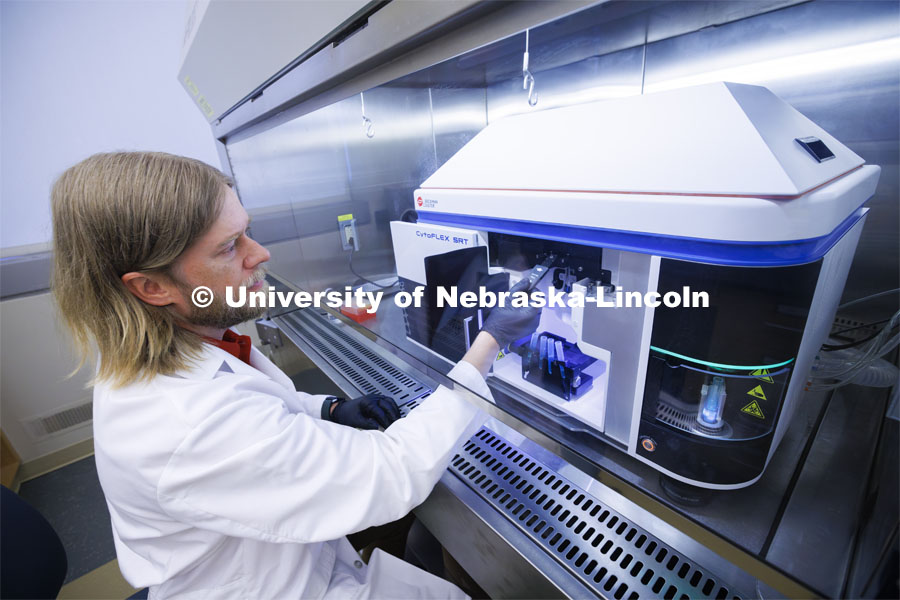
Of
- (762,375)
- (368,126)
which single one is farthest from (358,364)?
(762,375)

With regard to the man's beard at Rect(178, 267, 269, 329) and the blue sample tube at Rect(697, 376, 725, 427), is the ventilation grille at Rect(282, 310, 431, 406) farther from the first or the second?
the blue sample tube at Rect(697, 376, 725, 427)

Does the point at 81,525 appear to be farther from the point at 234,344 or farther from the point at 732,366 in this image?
the point at 732,366

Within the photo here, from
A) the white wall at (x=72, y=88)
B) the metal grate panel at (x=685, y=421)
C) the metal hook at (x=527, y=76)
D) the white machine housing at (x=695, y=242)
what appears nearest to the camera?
the white machine housing at (x=695, y=242)

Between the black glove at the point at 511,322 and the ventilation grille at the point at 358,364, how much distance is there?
14.6 inches

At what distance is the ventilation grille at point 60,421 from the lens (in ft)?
7.25

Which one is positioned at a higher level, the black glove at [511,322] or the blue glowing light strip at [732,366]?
the blue glowing light strip at [732,366]

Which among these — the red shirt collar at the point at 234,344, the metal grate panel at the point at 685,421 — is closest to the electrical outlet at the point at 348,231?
the red shirt collar at the point at 234,344

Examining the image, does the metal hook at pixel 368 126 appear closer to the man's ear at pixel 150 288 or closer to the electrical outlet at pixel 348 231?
the electrical outlet at pixel 348 231

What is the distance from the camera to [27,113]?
2.04m

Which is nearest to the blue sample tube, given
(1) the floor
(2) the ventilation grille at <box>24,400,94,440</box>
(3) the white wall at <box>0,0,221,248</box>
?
(1) the floor

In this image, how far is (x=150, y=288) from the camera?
0.74m

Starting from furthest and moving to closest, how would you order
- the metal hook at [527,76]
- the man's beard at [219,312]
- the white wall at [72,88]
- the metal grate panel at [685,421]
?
the white wall at [72,88] → the man's beard at [219,312] → the metal hook at [527,76] → the metal grate panel at [685,421]

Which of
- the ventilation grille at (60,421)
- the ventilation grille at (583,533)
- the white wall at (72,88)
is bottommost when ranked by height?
the ventilation grille at (60,421)

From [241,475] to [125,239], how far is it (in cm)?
47
